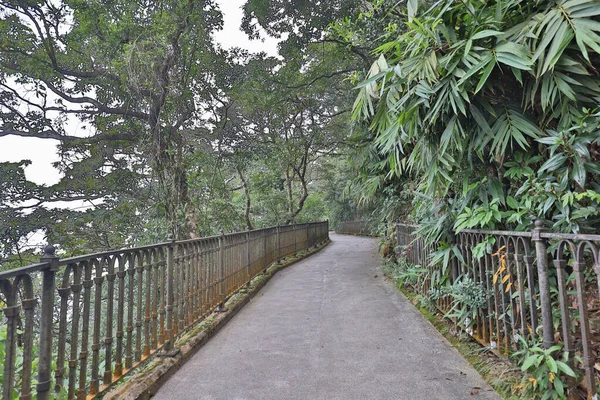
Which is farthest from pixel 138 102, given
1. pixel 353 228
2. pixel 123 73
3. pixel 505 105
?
pixel 353 228

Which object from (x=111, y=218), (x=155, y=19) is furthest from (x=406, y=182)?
(x=111, y=218)

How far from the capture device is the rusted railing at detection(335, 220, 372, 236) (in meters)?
22.8

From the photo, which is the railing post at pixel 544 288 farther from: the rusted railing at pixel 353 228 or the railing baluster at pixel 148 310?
the rusted railing at pixel 353 228

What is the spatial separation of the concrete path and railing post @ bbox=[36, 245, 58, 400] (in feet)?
2.95

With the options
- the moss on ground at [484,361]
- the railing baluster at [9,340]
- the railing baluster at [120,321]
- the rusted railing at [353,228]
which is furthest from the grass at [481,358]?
the rusted railing at [353,228]

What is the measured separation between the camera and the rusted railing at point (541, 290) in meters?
1.83

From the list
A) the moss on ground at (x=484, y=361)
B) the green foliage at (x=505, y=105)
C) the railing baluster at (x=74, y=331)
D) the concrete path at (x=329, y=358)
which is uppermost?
the green foliage at (x=505, y=105)

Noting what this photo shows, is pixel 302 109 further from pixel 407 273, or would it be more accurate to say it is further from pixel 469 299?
pixel 469 299

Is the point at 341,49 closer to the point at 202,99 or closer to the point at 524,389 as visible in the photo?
the point at 202,99

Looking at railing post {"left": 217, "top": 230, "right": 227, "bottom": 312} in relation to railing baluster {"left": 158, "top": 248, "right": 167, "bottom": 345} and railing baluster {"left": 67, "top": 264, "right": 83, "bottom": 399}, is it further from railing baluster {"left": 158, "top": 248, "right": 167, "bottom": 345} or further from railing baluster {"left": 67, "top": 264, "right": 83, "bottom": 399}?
railing baluster {"left": 67, "top": 264, "right": 83, "bottom": 399}

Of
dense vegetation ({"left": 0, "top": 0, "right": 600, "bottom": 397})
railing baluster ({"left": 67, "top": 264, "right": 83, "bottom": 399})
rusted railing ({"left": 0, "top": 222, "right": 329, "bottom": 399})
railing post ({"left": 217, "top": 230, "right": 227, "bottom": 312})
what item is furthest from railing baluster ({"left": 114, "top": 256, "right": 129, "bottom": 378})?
dense vegetation ({"left": 0, "top": 0, "right": 600, "bottom": 397})

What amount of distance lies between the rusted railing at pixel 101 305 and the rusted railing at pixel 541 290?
107 inches

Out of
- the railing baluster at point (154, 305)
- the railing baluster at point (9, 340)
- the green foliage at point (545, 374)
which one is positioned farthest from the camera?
the railing baluster at point (154, 305)

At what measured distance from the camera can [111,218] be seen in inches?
306
